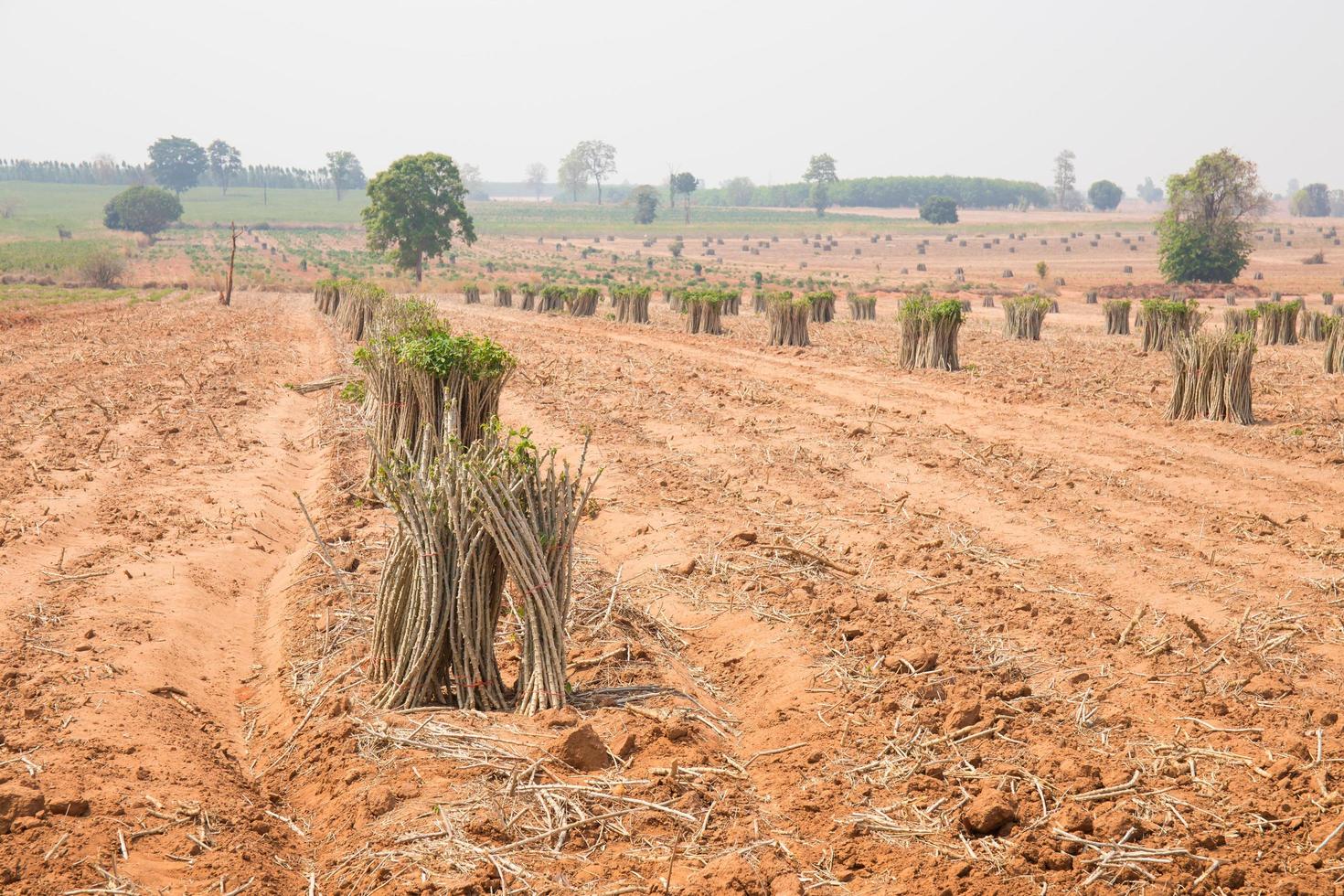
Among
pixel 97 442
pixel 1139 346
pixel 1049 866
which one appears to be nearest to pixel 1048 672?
pixel 1049 866

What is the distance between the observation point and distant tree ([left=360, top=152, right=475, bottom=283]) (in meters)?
46.8

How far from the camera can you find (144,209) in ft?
265

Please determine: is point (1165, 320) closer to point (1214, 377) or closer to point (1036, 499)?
point (1214, 377)

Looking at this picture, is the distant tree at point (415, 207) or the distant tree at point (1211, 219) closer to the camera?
the distant tree at point (1211, 219)

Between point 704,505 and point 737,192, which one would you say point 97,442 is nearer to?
point 704,505

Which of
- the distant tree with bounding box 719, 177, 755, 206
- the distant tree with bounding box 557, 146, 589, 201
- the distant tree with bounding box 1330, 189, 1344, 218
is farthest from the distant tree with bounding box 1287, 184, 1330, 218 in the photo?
the distant tree with bounding box 557, 146, 589, 201

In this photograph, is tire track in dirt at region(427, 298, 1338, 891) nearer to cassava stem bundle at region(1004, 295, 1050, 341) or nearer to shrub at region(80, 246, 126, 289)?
cassava stem bundle at region(1004, 295, 1050, 341)

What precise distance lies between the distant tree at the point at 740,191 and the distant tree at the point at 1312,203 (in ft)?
210

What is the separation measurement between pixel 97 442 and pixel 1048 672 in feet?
26.9

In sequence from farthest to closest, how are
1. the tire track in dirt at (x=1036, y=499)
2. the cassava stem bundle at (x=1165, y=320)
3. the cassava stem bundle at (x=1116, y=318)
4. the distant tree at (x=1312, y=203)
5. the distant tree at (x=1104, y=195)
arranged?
the distant tree at (x=1104, y=195), the distant tree at (x=1312, y=203), the cassava stem bundle at (x=1116, y=318), the cassava stem bundle at (x=1165, y=320), the tire track in dirt at (x=1036, y=499)

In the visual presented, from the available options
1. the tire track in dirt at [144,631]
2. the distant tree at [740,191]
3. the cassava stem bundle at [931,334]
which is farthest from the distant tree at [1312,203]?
the tire track in dirt at [144,631]

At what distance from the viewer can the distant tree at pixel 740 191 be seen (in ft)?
461

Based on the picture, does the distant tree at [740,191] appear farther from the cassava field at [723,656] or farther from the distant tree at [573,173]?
the cassava field at [723,656]

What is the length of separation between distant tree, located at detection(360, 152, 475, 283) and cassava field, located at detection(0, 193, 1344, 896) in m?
35.8
